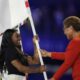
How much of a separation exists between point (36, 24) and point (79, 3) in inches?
19.0

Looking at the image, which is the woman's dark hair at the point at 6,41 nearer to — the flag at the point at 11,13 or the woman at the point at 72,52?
the flag at the point at 11,13

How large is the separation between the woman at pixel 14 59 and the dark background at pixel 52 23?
0.37 metres

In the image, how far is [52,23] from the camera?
10.2 ft

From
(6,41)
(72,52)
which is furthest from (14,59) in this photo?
(72,52)

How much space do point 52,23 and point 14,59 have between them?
65 centimetres

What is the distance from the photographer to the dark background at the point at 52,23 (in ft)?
9.93

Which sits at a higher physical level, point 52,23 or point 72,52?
point 52,23

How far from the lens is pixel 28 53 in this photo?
3.27 meters

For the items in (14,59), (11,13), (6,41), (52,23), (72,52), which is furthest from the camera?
(11,13)

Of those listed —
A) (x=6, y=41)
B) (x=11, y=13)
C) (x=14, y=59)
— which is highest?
(x=11, y=13)

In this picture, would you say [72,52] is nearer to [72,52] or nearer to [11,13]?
[72,52]

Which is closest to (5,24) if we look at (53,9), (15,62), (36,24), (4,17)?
A: (4,17)

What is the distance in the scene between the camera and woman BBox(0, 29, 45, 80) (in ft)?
8.65

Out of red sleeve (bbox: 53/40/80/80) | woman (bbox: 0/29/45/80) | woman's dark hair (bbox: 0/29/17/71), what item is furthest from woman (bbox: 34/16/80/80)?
woman's dark hair (bbox: 0/29/17/71)
